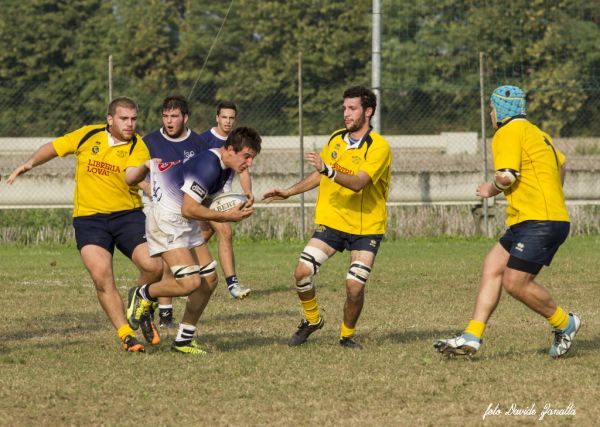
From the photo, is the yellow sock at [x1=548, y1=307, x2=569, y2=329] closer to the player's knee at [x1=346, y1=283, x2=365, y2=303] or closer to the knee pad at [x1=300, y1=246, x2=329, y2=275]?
the player's knee at [x1=346, y1=283, x2=365, y2=303]

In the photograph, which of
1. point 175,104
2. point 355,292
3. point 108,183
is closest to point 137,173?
point 108,183

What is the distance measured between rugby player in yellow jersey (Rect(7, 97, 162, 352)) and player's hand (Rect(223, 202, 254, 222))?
4.44 feet

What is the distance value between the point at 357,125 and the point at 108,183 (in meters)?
2.14

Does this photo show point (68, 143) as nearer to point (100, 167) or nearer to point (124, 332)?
point (100, 167)

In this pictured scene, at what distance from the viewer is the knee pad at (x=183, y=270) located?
9.65 metres

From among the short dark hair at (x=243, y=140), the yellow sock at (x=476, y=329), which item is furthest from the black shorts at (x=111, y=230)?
the yellow sock at (x=476, y=329)

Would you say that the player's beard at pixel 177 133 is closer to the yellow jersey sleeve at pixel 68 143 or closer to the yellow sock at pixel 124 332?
the yellow jersey sleeve at pixel 68 143

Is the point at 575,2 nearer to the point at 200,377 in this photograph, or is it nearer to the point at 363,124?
the point at 363,124

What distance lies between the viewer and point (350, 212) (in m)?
10.2

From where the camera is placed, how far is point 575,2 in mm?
30859

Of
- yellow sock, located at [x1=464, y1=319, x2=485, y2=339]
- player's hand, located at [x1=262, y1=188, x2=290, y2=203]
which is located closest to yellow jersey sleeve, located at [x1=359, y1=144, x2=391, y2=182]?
player's hand, located at [x1=262, y1=188, x2=290, y2=203]

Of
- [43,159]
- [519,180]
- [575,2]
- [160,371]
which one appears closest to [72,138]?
[43,159]

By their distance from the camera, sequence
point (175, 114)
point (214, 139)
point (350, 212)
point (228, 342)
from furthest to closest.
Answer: point (214, 139) → point (175, 114) → point (228, 342) → point (350, 212)

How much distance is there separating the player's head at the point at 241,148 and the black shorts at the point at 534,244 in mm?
2057
